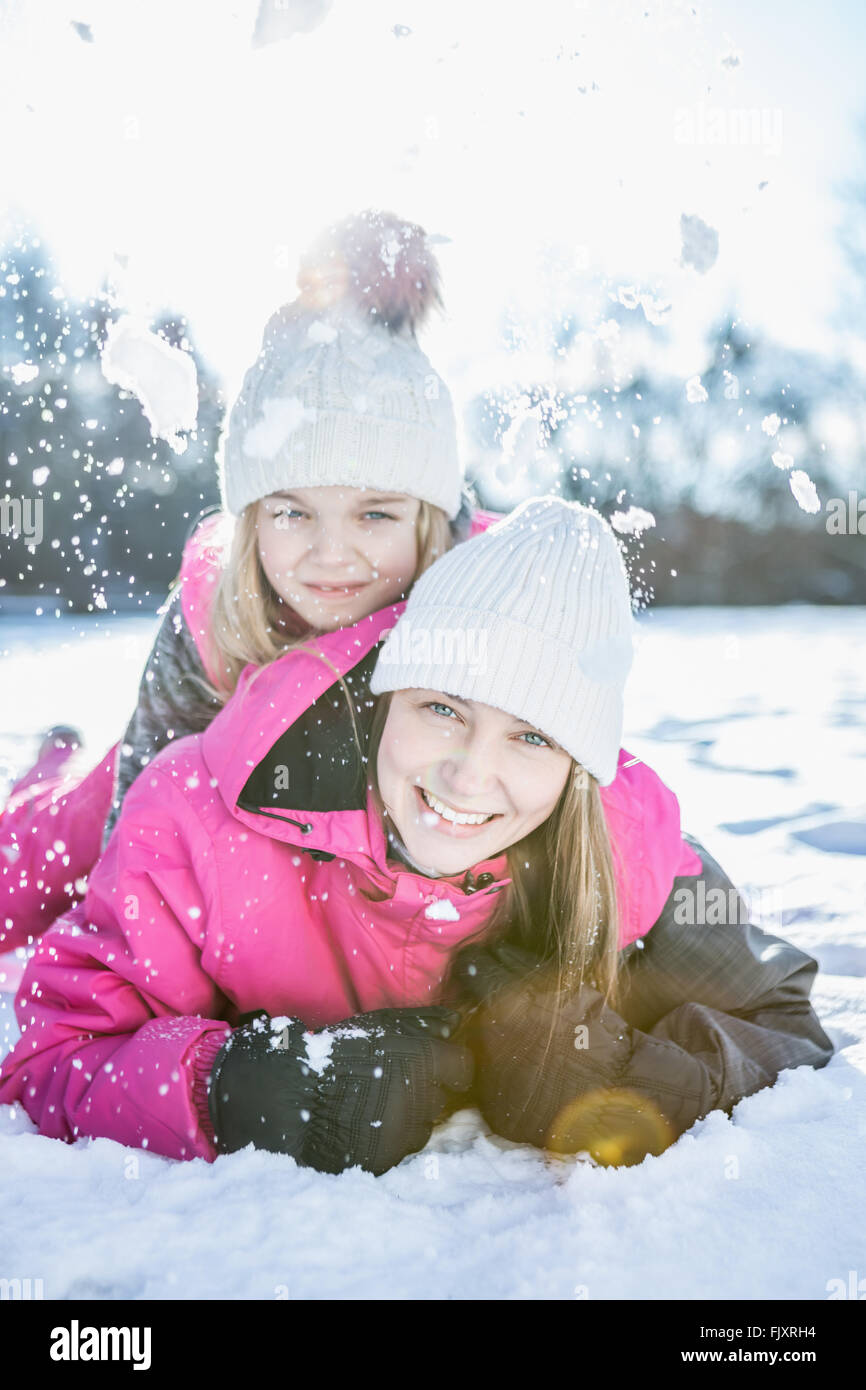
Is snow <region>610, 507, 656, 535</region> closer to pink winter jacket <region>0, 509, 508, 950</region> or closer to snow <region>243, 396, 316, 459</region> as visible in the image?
pink winter jacket <region>0, 509, 508, 950</region>

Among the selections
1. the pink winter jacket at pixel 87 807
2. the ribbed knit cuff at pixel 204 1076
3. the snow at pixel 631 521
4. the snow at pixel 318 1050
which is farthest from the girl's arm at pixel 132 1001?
the snow at pixel 631 521

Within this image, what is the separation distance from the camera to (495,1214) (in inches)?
53.4

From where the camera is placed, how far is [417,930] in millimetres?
1757

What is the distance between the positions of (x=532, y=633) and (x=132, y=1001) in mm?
857

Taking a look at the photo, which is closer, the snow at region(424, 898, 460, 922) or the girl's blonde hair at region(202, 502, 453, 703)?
the snow at region(424, 898, 460, 922)

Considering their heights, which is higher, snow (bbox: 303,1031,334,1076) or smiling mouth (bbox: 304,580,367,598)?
smiling mouth (bbox: 304,580,367,598)

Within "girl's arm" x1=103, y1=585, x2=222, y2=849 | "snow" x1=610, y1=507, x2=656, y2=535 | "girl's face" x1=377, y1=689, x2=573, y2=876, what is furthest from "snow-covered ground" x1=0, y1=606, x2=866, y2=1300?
"snow" x1=610, y1=507, x2=656, y2=535

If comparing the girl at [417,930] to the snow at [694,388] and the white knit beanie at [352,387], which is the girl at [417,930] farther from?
the snow at [694,388]

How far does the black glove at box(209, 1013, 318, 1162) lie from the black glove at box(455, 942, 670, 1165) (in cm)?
32

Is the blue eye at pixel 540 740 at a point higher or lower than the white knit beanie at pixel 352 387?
lower

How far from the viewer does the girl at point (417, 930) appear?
4.91ft

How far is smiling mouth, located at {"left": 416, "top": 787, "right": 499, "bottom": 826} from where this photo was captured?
5.41 ft

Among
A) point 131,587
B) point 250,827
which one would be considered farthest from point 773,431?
point 250,827
